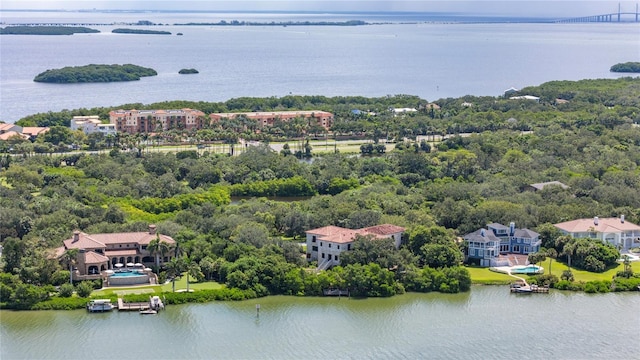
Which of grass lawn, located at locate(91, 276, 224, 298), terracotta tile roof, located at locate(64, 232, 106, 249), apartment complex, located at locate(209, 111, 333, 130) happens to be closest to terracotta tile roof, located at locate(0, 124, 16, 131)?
apartment complex, located at locate(209, 111, 333, 130)

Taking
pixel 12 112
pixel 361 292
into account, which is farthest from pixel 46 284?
pixel 12 112

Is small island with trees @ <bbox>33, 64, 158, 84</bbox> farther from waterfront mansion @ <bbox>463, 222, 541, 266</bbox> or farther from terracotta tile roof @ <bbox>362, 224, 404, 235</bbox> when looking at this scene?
waterfront mansion @ <bbox>463, 222, 541, 266</bbox>

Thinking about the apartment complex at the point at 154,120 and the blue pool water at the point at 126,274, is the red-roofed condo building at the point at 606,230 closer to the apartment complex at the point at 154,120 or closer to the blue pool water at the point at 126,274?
the blue pool water at the point at 126,274

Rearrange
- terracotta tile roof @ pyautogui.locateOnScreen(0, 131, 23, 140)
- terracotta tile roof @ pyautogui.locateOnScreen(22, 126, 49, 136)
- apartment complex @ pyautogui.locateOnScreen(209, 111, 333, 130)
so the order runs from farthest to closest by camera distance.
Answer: apartment complex @ pyautogui.locateOnScreen(209, 111, 333, 130)
terracotta tile roof @ pyautogui.locateOnScreen(22, 126, 49, 136)
terracotta tile roof @ pyautogui.locateOnScreen(0, 131, 23, 140)

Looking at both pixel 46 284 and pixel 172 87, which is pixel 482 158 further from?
pixel 172 87

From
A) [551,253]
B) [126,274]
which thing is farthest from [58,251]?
[551,253]
